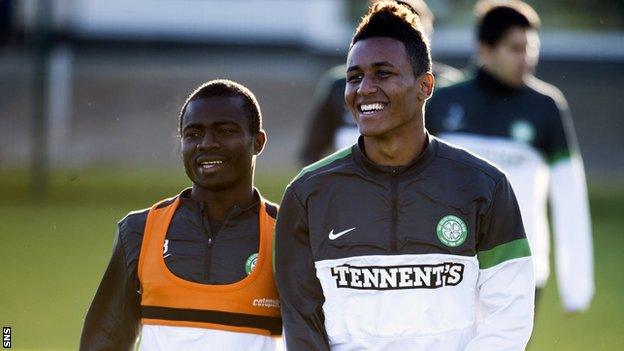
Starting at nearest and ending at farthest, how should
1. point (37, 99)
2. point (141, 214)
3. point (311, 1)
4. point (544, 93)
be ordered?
point (141, 214)
point (544, 93)
point (37, 99)
point (311, 1)

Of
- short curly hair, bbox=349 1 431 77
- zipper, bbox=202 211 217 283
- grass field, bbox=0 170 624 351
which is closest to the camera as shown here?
short curly hair, bbox=349 1 431 77

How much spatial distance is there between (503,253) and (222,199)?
91 cm

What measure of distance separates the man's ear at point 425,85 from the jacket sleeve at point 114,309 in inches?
40.3

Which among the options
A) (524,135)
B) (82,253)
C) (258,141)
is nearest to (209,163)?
(258,141)

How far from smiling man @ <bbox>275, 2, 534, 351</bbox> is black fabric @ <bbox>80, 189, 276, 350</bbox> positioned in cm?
26

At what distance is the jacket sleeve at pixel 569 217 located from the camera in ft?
20.3

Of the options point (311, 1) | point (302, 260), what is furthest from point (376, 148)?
point (311, 1)

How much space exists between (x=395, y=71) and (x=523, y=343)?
2.81ft

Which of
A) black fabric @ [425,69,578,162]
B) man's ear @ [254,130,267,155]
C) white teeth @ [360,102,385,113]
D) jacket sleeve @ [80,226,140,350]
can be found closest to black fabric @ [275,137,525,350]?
white teeth @ [360,102,385,113]

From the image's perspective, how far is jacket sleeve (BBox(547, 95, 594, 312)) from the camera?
20.3 ft

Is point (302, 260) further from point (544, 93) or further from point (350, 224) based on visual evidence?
point (544, 93)

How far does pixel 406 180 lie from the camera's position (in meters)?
3.71

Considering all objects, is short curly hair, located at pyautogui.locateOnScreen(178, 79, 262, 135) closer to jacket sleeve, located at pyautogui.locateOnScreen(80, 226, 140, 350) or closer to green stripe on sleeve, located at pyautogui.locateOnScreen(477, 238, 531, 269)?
jacket sleeve, located at pyautogui.locateOnScreen(80, 226, 140, 350)

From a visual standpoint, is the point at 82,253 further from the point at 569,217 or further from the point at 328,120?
the point at 569,217
